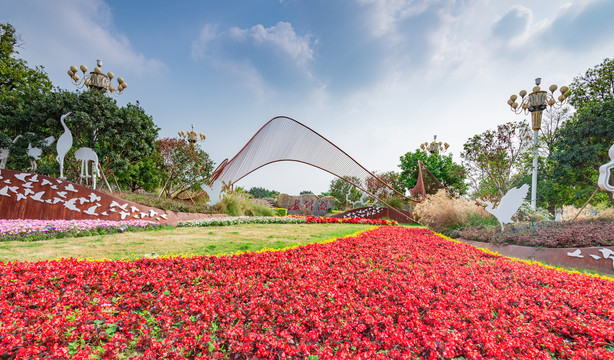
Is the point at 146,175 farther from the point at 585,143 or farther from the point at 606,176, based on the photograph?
the point at 585,143

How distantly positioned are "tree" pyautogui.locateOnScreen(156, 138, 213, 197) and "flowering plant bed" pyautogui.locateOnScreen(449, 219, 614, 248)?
40.9ft

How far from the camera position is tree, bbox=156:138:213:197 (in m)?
14.2

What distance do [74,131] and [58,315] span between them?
12.0 metres

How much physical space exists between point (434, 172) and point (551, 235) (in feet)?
40.2

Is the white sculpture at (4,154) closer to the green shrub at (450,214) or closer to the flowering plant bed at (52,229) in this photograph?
the flowering plant bed at (52,229)

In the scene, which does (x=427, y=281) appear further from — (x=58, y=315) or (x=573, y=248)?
(x=573, y=248)

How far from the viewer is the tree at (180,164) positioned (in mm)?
14219

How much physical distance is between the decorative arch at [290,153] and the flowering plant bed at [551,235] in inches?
182

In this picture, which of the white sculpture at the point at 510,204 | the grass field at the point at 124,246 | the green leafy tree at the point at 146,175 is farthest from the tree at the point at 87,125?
the white sculpture at the point at 510,204

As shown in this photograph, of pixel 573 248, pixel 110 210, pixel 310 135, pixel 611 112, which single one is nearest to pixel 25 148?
pixel 110 210

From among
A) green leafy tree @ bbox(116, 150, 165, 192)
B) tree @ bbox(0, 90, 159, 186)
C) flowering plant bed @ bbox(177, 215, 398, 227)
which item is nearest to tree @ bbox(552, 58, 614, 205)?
flowering plant bed @ bbox(177, 215, 398, 227)

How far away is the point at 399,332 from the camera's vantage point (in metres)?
1.88

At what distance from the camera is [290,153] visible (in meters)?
11.8

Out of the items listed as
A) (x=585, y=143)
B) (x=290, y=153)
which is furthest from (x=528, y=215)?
(x=290, y=153)
